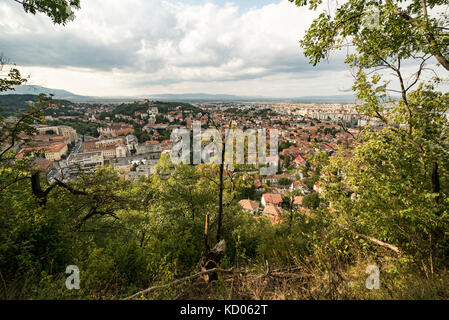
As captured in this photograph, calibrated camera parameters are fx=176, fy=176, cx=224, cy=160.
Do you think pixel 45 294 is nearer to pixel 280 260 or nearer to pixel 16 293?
pixel 16 293

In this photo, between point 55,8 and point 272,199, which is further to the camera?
point 272,199

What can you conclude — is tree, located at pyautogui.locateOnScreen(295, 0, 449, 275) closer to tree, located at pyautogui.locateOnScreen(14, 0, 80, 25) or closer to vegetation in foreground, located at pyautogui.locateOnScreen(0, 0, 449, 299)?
vegetation in foreground, located at pyautogui.locateOnScreen(0, 0, 449, 299)

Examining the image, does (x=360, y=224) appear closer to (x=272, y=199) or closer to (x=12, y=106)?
(x=12, y=106)

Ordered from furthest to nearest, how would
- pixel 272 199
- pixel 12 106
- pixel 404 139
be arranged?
Answer: pixel 272 199
pixel 12 106
pixel 404 139

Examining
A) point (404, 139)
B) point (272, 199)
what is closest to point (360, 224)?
point (404, 139)

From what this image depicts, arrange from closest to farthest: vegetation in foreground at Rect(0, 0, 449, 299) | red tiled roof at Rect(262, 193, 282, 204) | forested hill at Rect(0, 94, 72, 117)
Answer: vegetation in foreground at Rect(0, 0, 449, 299) < forested hill at Rect(0, 94, 72, 117) < red tiled roof at Rect(262, 193, 282, 204)

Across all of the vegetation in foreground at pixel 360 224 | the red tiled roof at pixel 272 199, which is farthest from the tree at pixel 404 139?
the red tiled roof at pixel 272 199

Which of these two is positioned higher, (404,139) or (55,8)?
(55,8)

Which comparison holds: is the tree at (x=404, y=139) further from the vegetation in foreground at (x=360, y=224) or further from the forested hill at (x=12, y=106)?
the forested hill at (x=12, y=106)

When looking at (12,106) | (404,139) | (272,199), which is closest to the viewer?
(404,139)

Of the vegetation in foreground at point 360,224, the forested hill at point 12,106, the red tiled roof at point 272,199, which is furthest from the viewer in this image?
the red tiled roof at point 272,199

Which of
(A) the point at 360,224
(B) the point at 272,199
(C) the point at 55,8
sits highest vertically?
(C) the point at 55,8

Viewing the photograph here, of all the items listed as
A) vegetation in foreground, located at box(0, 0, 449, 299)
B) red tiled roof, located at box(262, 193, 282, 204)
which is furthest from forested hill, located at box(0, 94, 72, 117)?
red tiled roof, located at box(262, 193, 282, 204)
